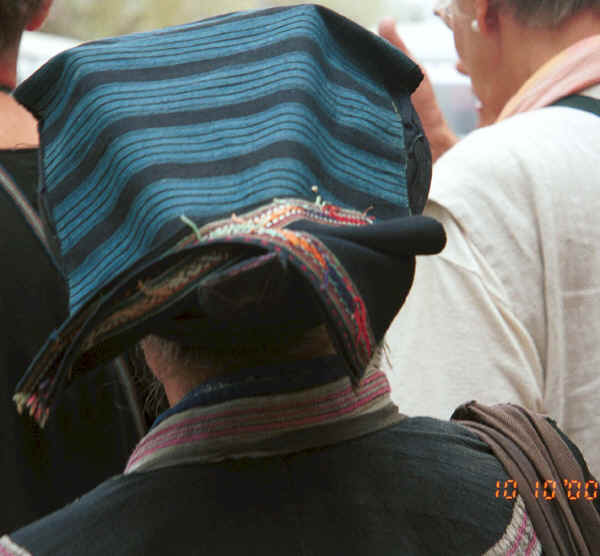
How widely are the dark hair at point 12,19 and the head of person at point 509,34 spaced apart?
1.00 meters

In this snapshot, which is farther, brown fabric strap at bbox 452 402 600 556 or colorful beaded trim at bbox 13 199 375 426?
brown fabric strap at bbox 452 402 600 556

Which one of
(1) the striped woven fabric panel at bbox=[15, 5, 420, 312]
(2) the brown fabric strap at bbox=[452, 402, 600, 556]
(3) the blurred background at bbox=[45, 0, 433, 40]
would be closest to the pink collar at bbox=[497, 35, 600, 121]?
(1) the striped woven fabric panel at bbox=[15, 5, 420, 312]

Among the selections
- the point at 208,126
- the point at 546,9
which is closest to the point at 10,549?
the point at 208,126

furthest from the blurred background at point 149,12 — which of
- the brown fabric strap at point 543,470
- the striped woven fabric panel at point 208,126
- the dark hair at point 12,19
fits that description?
the brown fabric strap at point 543,470

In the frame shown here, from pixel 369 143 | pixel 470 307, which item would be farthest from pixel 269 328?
pixel 470 307

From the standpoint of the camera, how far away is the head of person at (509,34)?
231cm

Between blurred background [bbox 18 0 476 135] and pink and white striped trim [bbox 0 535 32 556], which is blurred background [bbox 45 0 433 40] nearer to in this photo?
blurred background [bbox 18 0 476 135]

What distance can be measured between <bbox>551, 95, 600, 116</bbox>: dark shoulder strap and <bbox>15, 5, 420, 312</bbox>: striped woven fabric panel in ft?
2.92

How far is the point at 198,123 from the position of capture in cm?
118

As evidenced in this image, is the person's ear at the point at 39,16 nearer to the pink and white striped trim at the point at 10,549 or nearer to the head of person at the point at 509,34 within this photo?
the head of person at the point at 509,34

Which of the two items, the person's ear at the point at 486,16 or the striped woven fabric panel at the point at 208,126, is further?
the person's ear at the point at 486,16

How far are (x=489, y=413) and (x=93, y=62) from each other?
26.2 inches

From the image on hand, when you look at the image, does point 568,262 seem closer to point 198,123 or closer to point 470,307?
point 470,307
